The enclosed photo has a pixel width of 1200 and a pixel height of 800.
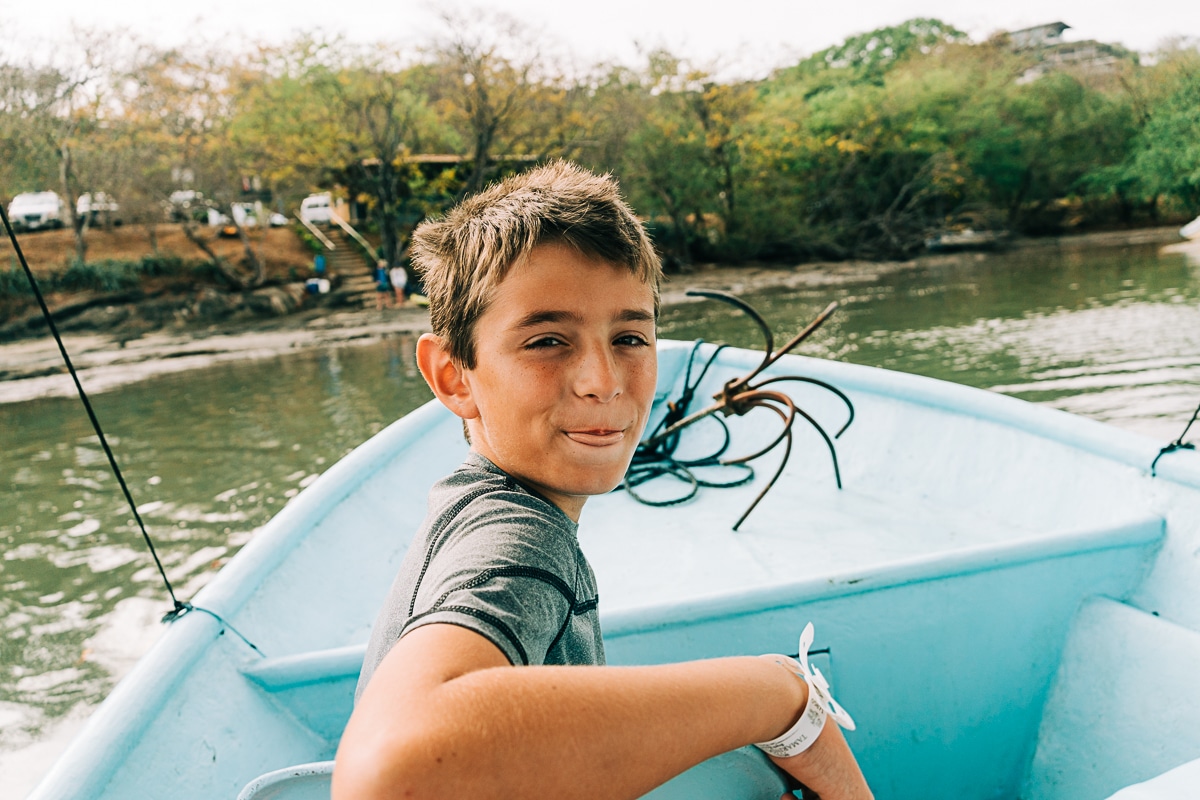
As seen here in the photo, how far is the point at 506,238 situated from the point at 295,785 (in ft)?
2.15

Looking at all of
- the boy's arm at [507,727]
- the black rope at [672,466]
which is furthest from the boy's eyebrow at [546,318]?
the black rope at [672,466]

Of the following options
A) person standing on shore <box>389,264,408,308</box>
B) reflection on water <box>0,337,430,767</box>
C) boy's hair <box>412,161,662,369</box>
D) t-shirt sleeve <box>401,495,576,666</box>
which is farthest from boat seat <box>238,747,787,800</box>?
person standing on shore <box>389,264,408,308</box>

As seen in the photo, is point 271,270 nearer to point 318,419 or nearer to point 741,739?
point 318,419

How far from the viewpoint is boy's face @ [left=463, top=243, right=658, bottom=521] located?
0.84 meters

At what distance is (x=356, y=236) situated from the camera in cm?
2220

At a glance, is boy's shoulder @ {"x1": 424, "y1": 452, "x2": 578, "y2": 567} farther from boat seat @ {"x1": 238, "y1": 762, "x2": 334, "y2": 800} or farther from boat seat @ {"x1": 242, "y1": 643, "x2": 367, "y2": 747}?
boat seat @ {"x1": 242, "y1": 643, "x2": 367, "y2": 747}

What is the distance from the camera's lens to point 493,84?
19.3m

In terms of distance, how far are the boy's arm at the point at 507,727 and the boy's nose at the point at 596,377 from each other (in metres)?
0.30

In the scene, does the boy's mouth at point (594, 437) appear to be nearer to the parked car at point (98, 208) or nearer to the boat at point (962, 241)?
the parked car at point (98, 208)

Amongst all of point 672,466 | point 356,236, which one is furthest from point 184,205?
point 672,466

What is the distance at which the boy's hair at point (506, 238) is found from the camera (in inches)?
34.5

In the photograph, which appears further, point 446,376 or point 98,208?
point 98,208

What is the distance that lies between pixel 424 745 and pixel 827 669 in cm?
124

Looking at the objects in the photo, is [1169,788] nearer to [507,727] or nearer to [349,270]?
[507,727]
